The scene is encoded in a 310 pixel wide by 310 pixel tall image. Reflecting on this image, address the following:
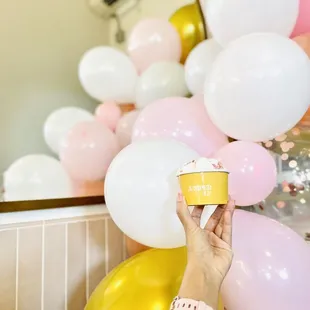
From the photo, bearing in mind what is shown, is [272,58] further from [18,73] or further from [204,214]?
[18,73]

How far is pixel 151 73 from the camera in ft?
5.15

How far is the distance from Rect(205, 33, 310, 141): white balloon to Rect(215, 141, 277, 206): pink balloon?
2.2 inches

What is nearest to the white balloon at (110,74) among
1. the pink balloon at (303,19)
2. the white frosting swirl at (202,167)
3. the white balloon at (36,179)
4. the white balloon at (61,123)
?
the white balloon at (61,123)

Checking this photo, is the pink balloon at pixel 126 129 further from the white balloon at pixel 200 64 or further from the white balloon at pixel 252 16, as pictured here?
the white balloon at pixel 252 16

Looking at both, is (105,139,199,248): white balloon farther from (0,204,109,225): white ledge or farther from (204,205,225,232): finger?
(0,204,109,225): white ledge

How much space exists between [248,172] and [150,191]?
0.27 m

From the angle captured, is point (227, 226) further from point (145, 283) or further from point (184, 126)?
point (184, 126)

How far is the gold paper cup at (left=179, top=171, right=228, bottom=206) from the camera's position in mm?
844

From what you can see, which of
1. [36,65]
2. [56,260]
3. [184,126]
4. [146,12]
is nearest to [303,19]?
[184,126]

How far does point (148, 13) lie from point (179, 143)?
1591mm

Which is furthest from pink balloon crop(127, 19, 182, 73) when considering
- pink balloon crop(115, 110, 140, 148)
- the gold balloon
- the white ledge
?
the gold balloon

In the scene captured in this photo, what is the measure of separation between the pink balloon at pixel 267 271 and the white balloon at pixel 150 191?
0.52 ft

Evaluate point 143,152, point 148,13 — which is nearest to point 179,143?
point 143,152

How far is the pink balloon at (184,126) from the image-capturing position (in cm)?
121
